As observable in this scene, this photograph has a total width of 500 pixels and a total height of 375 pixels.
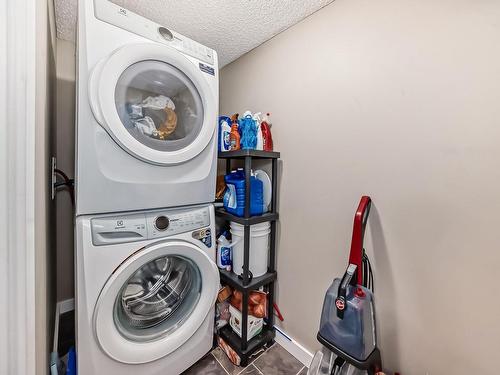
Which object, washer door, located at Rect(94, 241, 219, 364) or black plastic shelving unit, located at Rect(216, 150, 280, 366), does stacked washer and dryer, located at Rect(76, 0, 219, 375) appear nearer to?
washer door, located at Rect(94, 241, 219, 364)

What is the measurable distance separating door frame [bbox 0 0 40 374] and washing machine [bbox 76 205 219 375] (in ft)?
1.11

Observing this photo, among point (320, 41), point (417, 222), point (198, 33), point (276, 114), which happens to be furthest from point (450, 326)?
point (198, 33)

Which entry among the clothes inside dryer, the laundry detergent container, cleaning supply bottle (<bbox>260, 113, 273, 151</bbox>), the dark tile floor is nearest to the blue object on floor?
the dark tile floor

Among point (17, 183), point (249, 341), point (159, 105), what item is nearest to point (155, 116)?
point (159, 105)

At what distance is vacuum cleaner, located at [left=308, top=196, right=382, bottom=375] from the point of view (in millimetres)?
847

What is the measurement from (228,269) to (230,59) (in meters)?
1.58

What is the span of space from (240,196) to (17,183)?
3.03 ft

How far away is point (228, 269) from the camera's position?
1.41 metres

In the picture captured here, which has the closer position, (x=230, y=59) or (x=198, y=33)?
(x=198, y=33)

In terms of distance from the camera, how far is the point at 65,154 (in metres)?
1.49

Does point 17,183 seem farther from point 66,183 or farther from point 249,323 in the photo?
point 249,323

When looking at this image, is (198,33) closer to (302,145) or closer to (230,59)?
(230,59)

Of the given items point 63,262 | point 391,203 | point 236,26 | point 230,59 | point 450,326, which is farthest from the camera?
point 230,59

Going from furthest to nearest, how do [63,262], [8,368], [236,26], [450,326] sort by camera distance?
[63,262] → [236,26] → [450,326] → [8,368]
